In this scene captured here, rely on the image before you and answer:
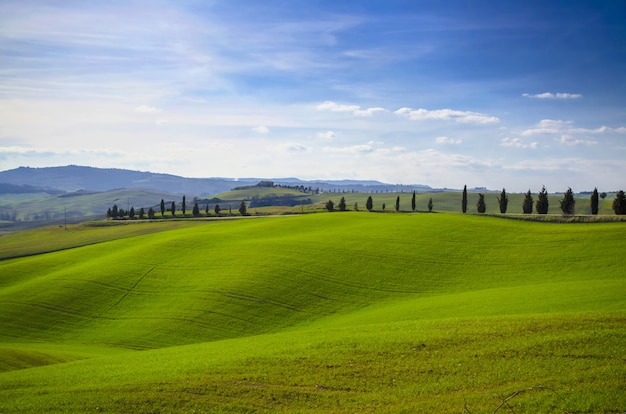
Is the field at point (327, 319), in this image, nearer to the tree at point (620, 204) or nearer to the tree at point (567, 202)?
the tree at point (620, 204)

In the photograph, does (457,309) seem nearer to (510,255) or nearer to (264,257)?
(510,255)

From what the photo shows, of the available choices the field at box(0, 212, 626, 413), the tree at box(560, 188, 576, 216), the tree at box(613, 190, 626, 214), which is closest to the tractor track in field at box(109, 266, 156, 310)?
the field at box(0, 212, 626, 413)

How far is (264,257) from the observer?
59.0 metres

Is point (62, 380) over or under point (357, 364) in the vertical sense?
under

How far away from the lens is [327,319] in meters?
42.2

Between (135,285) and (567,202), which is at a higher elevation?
(567,202)

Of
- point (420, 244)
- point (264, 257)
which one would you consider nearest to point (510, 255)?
point (420, 244)

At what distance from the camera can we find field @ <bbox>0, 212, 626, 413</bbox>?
18.0 metres

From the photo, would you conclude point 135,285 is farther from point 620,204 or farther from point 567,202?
point 567,202

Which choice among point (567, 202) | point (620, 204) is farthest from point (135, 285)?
point (567, 202)

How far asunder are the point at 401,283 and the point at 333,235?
72.2ft

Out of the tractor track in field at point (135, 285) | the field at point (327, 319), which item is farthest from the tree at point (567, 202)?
the tractor track in field at point (135, 285)

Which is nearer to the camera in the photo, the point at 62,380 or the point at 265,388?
the point at 265,388

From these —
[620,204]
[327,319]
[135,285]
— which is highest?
[620,204]
